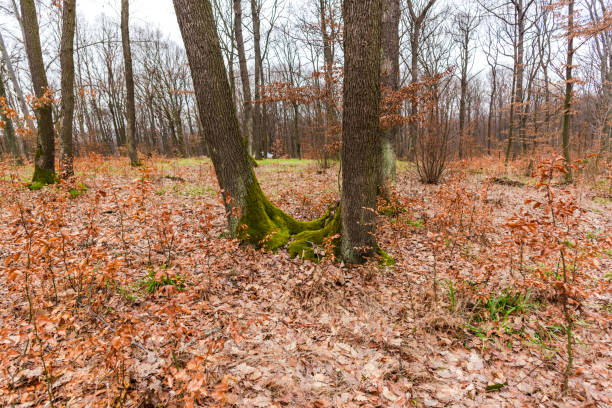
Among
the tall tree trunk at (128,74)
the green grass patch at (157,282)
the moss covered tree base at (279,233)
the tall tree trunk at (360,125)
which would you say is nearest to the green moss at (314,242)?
the moss covered tree base at (279,233)

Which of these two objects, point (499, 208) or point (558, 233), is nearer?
point (558, 233)

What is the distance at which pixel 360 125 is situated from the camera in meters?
3.54

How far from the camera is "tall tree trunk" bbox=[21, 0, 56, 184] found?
21.2ft

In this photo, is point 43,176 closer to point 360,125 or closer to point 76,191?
point 76,191

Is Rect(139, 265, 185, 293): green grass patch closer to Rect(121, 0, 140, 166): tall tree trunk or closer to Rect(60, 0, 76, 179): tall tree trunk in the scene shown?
Rect(60, 0, 76, 179): tall tree trunk

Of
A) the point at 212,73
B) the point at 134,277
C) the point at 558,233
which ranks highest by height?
the point at 212,73

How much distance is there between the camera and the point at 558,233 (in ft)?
7.55

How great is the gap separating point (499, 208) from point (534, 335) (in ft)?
16.2

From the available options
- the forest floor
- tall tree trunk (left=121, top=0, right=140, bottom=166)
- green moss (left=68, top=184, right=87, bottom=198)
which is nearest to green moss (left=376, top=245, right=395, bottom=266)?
the forest floor

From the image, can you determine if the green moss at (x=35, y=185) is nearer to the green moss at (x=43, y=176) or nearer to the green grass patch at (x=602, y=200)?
the green moss at (x=43, y=176)

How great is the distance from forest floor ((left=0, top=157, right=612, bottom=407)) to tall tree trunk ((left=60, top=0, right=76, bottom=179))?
7.89 ft

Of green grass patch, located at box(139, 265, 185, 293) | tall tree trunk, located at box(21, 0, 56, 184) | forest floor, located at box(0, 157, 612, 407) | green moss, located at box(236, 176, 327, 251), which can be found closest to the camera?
forest floor, located at box(0, 157, 612, 407)

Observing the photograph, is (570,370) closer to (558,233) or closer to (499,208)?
(558,233)

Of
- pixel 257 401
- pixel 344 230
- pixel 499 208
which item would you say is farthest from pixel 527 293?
pixel 499 208
